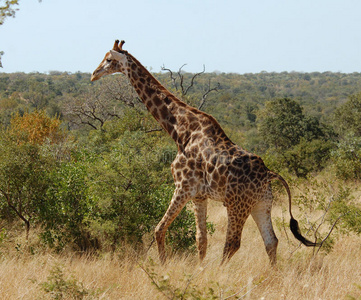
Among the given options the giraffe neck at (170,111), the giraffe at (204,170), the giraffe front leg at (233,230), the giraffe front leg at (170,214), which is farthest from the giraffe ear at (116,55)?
the giraffe front leg at (233,230)

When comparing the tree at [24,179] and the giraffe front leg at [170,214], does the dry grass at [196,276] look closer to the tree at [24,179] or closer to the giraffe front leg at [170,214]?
the giraffe front leg at [170,214]

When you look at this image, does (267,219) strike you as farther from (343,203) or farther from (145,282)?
(343,203)

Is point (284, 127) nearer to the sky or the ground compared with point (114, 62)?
nearer to the ground

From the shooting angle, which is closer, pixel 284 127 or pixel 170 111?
pixel 170 111

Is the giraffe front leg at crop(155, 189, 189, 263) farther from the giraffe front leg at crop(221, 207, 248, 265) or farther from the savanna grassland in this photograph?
the giraffe front leg at crop(221, 207, 248, 265)

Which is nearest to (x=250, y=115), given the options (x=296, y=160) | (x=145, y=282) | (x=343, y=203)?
(x=296, y=160)

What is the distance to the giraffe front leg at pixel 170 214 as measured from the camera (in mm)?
5820

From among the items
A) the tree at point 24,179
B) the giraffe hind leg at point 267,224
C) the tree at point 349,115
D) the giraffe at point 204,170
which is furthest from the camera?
the tree at point 349,115

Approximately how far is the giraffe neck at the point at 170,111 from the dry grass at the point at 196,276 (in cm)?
173

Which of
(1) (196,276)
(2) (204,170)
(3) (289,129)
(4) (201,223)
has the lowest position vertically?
(1) (196,276)

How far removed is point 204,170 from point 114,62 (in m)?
2.09

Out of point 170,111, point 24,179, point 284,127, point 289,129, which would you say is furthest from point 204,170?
point 284,127

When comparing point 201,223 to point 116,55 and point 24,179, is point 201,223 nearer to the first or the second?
point 116,55

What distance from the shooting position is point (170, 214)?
5.88m
